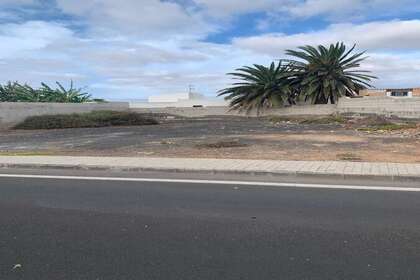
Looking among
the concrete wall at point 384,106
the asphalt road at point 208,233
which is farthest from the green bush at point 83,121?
the asphalt road at point 208,233

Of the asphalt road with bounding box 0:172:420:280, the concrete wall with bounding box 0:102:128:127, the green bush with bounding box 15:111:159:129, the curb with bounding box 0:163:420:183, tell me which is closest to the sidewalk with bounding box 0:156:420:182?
the curb with bounding box 0:163:420:183

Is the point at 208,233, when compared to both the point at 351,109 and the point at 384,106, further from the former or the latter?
the point at 351,109

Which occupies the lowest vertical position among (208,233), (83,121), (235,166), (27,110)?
(208,233)

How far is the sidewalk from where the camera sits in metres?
10.3

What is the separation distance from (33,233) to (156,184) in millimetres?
3766

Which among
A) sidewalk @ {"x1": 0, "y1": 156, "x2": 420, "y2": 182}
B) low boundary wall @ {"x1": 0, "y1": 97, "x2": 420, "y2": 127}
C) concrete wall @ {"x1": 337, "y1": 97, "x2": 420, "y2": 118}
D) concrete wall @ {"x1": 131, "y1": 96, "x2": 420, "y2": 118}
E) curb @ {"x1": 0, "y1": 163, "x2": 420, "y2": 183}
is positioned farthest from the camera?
low boundary wall @ {"x1": 0, "y1": 97, "x2": 420, "y2": 127}

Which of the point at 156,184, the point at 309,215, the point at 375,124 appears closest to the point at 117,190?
the point at 156,184

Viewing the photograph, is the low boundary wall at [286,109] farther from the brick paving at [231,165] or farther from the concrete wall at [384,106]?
the brick paving at [231,165]

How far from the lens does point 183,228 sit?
20.9ft

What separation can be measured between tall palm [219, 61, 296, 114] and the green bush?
10.9m

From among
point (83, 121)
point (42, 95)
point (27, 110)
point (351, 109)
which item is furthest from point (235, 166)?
point (42, 95)

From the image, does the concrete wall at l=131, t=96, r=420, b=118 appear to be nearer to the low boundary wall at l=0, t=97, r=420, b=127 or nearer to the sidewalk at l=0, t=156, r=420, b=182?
the low boundary wall at l=0, t=97, r=420, b=127

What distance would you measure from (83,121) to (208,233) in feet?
95.3

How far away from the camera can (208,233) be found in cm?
612
